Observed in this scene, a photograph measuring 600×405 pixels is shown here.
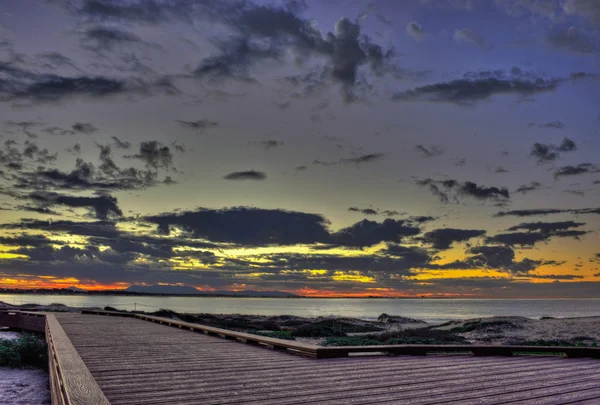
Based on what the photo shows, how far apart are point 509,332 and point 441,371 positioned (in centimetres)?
2799

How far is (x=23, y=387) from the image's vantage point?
499 inches

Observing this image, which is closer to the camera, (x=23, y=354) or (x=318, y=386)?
(x=318, y=386)

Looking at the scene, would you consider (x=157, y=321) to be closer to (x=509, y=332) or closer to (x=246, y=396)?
(x=246, y=396)

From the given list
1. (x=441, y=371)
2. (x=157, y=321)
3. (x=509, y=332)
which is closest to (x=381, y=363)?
(x=441, y=371)

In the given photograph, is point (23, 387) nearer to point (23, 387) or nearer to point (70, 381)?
point (23, 387)

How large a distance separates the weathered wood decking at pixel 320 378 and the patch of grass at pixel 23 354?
597cm

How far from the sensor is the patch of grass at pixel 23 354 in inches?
611

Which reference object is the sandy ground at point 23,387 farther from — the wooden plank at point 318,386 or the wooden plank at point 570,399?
the wooden plank at point 570,399

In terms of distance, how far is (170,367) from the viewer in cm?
870

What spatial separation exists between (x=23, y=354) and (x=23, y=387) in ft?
12.6

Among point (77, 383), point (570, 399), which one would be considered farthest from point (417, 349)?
point (77, 383)

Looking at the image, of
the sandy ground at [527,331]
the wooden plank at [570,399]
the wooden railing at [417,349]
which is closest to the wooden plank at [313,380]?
the wooden plank at [570,399]

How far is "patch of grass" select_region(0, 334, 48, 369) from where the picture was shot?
15.5 meters

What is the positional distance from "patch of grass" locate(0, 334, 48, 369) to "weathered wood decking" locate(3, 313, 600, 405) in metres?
5.97
